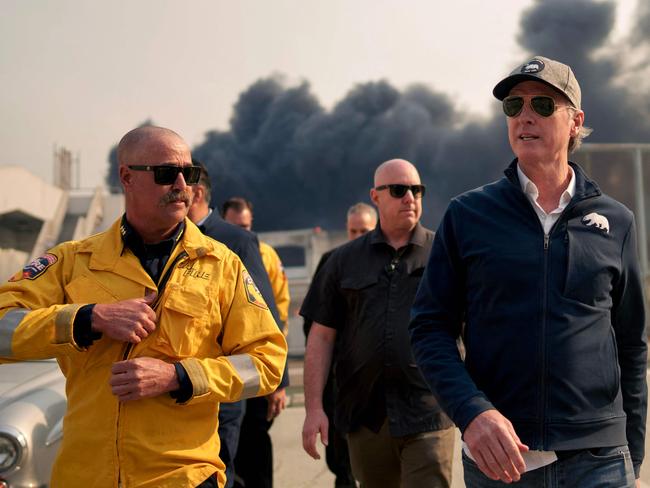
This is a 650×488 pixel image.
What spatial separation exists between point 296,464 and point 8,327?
375 centimetres

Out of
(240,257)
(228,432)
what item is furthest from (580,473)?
(240,257)

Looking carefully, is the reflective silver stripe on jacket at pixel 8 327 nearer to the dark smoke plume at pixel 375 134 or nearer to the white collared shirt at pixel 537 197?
the white collared shirt at pixel 537 197

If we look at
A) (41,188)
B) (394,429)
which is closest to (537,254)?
(394,429)

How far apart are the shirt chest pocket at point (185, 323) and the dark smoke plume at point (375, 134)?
5277 centimetres

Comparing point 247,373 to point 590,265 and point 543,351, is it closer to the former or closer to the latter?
point 543,351

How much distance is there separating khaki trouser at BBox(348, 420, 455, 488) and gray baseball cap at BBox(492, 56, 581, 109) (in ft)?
5.42

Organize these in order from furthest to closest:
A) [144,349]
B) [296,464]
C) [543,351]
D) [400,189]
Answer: [296,464]
[400,189]
[144,349]
[543,351]

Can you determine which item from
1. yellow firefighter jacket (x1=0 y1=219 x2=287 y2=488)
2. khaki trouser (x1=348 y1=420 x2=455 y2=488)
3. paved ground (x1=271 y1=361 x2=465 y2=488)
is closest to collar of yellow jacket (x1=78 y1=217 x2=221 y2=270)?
yellow firefighter jacket (x1=0 y1=219 x2=287 y2=488)

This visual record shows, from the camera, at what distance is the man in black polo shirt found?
3.16m

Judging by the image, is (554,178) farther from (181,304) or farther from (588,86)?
(588,86)

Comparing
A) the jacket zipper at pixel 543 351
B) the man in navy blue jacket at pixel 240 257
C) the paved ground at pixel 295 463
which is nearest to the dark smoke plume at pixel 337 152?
the paved ground at pixel 295 463

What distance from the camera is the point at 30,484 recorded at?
11.2 ft

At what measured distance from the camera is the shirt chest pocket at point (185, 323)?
7.10 feet

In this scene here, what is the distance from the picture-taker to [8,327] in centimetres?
205
